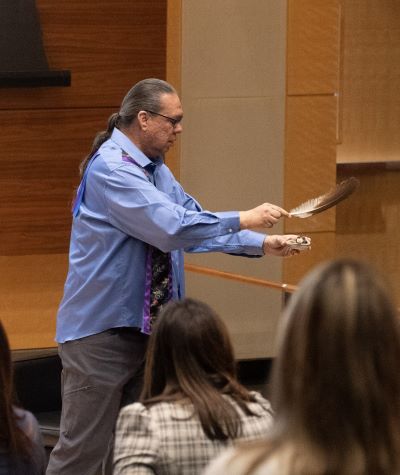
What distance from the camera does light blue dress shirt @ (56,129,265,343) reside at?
3.39 m

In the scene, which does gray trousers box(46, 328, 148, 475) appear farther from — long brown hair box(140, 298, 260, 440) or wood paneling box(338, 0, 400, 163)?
wood paneling box(338, 0, 400, 163)

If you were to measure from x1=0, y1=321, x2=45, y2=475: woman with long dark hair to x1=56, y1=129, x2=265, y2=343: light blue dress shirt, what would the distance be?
124cm

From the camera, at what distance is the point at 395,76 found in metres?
6.59

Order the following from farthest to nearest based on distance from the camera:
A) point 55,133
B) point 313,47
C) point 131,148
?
1. point 313,47
2. point 55,133
3. point 131,148

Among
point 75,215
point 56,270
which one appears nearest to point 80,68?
point 56,270

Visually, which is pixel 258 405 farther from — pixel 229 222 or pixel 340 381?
pixel 229 222

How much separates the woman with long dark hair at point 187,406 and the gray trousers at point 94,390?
127 centimetres

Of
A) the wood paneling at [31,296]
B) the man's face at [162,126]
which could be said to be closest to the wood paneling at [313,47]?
the wood paneling at [31,296]

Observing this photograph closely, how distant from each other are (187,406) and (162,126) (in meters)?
1.58

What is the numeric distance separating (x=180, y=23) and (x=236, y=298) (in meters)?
1.44

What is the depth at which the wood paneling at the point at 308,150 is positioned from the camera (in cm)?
Result: 585

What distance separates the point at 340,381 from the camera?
4.88ft

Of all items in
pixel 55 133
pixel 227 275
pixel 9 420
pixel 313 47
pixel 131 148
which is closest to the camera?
pixel 9 420

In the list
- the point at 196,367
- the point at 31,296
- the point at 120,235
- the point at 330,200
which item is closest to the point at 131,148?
the point at 120,235
